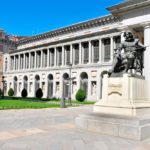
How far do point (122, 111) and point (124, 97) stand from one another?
1.87 feet

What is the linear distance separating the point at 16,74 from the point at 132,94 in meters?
65.0

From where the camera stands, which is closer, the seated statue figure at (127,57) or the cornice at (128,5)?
the seated statue figure at (127,57)

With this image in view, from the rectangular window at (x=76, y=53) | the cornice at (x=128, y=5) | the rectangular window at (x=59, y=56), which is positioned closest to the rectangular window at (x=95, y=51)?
the rectangular window at (x=76, y=53)

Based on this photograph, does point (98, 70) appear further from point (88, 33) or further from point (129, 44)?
point (129, 44)

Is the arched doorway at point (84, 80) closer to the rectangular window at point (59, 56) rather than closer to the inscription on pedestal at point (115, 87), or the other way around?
the rectangular window at point (59, 56)

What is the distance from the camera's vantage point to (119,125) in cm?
965

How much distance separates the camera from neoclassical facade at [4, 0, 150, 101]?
51.0 metres

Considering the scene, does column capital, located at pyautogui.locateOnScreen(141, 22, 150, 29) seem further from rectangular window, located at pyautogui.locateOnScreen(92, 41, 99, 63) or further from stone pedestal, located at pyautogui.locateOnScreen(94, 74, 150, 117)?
rectangular window, located at pyautogui.locateOnScreen(92, 41, 99, 63)

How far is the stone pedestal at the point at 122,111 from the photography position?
944 centimetres

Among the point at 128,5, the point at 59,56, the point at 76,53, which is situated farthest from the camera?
the point at 59,56

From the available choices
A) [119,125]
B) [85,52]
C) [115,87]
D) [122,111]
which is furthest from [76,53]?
[119,125]

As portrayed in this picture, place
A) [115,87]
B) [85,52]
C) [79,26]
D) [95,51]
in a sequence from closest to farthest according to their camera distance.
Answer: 1. [115,87]
2. [95,51]
3. [85,52]
4. [79,26]

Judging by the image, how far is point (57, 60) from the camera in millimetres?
61031

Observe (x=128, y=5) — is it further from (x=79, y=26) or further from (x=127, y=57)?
(x=79, y=26)
